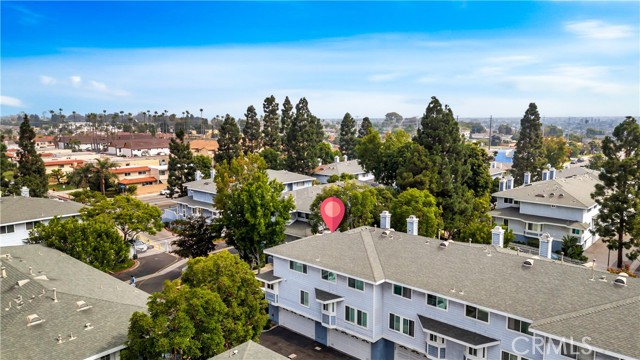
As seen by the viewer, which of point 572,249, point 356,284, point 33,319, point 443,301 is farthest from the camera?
point 572,249

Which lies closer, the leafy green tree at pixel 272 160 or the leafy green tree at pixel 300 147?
the leafy green tree at pixel 300 147

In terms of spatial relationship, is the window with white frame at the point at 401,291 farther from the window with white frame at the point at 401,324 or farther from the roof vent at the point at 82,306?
the roof vent at the point at 82,306

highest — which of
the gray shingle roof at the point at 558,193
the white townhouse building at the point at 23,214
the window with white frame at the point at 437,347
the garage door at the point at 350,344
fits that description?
the gray shingle roof at the point at 558,193

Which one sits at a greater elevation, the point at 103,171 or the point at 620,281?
the point at 103,171

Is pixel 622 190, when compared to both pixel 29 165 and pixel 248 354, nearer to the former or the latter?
pixel 248 354

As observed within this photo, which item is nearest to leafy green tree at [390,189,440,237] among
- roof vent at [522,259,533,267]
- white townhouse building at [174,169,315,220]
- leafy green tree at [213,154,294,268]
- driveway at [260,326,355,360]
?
leafy green tree at [213,154,294,268]

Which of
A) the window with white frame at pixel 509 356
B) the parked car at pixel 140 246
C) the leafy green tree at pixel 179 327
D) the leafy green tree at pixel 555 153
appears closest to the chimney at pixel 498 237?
the window with white frame at pixel 509 356

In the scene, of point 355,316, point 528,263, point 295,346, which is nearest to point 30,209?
point 295,346
